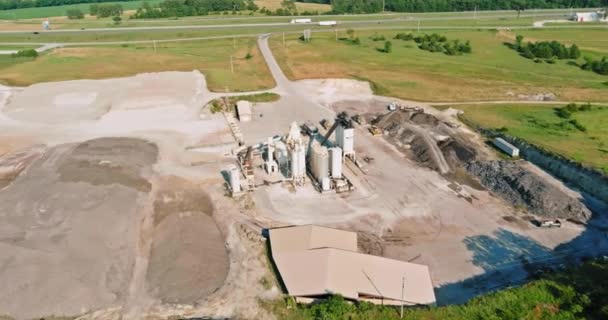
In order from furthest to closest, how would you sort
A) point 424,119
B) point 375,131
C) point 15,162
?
point 424,119 < point 375,131 < point 15,162

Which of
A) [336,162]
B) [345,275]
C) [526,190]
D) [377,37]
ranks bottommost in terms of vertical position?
[345,275]

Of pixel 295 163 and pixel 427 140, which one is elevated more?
pixel 427 140

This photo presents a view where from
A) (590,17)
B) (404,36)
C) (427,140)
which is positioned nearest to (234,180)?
(427,140)

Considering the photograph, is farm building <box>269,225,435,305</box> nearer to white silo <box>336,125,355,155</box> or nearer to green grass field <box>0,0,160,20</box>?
white silo <box>336,125,355,155</box>

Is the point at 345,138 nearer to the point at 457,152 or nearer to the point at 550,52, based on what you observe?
the point at 457,152

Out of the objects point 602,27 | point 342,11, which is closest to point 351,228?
point 602,27

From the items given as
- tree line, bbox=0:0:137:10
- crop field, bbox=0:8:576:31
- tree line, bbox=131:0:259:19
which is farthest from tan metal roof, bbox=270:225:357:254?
tree line, bbox=0:0:137:10
